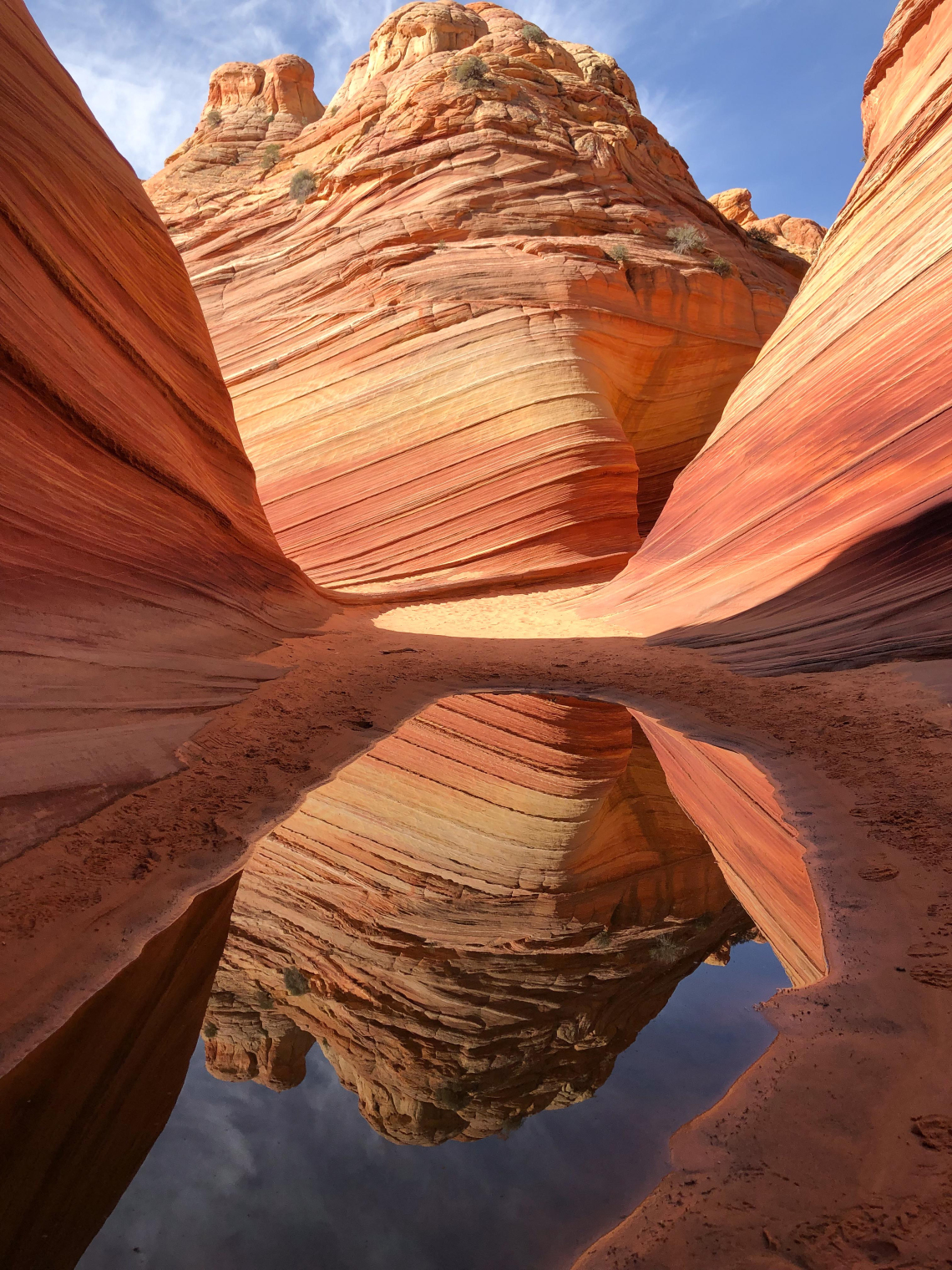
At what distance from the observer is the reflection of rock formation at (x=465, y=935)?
203 centimetres

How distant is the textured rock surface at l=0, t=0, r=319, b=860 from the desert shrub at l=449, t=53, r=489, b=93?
30.6 ft

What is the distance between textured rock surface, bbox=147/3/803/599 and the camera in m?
12.9

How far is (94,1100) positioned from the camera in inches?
74.4

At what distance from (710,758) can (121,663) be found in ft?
11.2

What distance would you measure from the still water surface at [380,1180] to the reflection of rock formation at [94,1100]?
5cm

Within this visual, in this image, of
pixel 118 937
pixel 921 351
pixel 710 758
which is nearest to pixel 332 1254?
pixel 118 937

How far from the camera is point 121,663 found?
5066 millimetres

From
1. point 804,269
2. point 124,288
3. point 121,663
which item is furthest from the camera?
point 804,269

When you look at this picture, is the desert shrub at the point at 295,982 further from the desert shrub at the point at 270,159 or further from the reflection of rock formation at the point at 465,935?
the desert shrub at the point at 270,159

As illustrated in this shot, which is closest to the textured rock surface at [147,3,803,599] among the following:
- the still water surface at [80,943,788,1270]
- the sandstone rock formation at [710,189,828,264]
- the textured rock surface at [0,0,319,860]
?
the textured rock surface at [0,0,319,860]

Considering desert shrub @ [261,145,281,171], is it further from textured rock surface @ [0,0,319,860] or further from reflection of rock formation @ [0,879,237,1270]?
reflection of rock formation @ [0,879,237,1270]

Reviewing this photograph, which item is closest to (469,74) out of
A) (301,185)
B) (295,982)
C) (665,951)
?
(301,185)

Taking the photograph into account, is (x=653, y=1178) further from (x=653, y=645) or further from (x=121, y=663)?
(x=653, y=645)

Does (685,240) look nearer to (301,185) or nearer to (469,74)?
(469,74)
